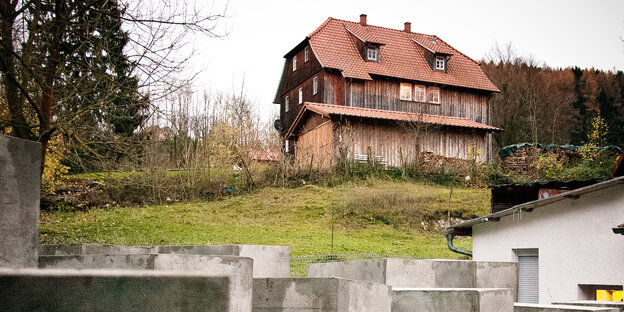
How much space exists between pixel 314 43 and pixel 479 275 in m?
30.2

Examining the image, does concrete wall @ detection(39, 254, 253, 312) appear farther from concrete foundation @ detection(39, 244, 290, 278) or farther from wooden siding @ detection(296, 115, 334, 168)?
wooden siding @ detection(296, 115, 334, 168)

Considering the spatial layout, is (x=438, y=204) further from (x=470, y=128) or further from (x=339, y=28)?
(x=339, y=28)

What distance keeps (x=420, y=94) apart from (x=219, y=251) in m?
32.9

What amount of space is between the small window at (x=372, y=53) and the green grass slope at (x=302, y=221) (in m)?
12.4

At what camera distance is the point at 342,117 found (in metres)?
34.1

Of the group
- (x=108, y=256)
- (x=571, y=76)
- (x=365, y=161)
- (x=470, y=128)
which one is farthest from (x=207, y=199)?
(x=571, y=76)

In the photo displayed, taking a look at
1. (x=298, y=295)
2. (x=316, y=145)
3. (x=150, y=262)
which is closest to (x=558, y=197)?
(x=298, y=295)

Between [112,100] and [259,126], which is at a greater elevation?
[259,126]

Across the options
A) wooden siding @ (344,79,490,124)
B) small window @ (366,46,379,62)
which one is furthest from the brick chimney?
wooden siding @ (344,79,490,124)

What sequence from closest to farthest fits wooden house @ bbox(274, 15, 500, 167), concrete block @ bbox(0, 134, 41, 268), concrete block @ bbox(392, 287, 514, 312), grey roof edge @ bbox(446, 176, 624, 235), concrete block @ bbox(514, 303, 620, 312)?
1. concrete block @ bbox(0, 134, 41, 268)
2. concrete block @ bbox(392, 287, 514, 312)
3. concrete block @ bbox(514, 303, 620, 312)
4. grey roof edge @ bbox(446, 176, 624, 235)
5. wooden house @ bbox(274, 15, 500, 167)

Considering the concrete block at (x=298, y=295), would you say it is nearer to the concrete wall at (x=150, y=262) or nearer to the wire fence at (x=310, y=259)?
the concrete wall at (x=150, y=262)

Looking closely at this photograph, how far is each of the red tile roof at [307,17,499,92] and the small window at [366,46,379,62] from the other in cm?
41

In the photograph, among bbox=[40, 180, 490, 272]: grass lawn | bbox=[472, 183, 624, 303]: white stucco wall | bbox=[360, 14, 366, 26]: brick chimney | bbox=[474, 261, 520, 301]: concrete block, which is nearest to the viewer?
bbox=[474, 261, 520, 301]: concrete block

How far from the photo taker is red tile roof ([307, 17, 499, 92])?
38.2 m
